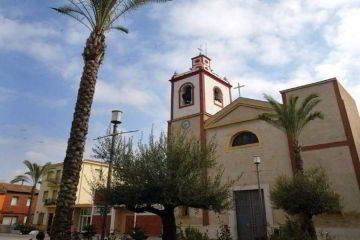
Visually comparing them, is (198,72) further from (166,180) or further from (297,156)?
(166,180)

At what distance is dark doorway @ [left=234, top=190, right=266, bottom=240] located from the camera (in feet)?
64.0

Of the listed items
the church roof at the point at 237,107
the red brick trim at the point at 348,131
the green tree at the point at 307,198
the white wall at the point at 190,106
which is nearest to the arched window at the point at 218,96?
the white wall at the point at 190,106

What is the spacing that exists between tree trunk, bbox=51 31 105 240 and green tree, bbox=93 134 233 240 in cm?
374

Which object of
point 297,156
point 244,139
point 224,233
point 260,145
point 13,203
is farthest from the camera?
point 13,203

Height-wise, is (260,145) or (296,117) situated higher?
(296,117)

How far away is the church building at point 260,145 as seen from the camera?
17.7 meters

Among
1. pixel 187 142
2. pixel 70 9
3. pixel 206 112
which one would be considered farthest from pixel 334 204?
pixel 70 9

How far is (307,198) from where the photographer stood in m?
14.9

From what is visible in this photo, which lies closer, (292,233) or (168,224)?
(168,224)

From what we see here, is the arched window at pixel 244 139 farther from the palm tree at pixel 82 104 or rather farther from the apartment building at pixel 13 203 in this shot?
the apartment building at pixel 13 203

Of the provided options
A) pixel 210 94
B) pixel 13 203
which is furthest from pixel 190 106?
pixel 13 203

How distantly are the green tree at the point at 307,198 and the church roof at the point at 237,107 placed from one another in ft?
21.6

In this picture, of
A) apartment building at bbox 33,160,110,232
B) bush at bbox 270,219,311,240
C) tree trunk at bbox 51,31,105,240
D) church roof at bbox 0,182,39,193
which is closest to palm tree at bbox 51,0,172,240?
tree trunk at bbox 51,31,105,240

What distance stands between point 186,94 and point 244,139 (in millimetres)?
6667
